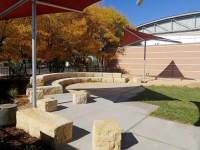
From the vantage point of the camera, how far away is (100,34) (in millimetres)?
23094

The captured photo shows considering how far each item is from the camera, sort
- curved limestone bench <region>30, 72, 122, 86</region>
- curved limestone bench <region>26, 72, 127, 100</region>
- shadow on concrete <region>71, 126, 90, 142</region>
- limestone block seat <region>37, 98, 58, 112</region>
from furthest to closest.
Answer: curved limestone bench <region>26, 72, 127, 100</region>, curved limestone bench <region>30, 72, 122, 86</region>, limestone block seat <region>37, 98, 58, 112</region>, shadow on concrete <region>71, 126, 90, 142</region>

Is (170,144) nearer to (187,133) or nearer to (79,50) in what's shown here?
(187,133)

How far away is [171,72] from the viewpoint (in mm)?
21500

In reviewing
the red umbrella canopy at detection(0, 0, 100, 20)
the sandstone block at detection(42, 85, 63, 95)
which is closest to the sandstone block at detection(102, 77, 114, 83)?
the sandstone block at detection(42, 85, 63, 95)

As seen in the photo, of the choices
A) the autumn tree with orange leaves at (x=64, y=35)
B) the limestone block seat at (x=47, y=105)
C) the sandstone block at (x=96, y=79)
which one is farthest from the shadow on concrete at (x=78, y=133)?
the sandstone block at (x=96, y=79)

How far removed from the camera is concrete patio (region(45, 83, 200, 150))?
17.0ft

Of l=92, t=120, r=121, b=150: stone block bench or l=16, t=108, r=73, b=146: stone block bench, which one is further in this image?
l=16, t=108, r=73, b=146: stone block bench

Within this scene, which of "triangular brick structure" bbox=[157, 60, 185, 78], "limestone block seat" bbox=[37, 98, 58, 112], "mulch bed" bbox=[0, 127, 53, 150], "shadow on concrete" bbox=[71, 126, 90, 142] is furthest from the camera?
"triangular brick structure" bbox=[157, 60, 185, 78]

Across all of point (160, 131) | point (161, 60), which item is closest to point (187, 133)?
point (160, 131)

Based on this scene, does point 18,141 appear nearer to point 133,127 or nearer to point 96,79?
point 133,127

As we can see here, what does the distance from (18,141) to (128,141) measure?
2.52 metres

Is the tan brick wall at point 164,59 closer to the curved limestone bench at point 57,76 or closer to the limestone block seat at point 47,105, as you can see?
the curved limestone bench at point 57,76

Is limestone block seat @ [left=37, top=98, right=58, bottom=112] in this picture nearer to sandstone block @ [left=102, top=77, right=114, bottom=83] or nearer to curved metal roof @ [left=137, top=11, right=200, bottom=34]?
sandstone block @ [left=102, top=77, right=114, bottom=83]

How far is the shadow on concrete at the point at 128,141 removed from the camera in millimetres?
5117
